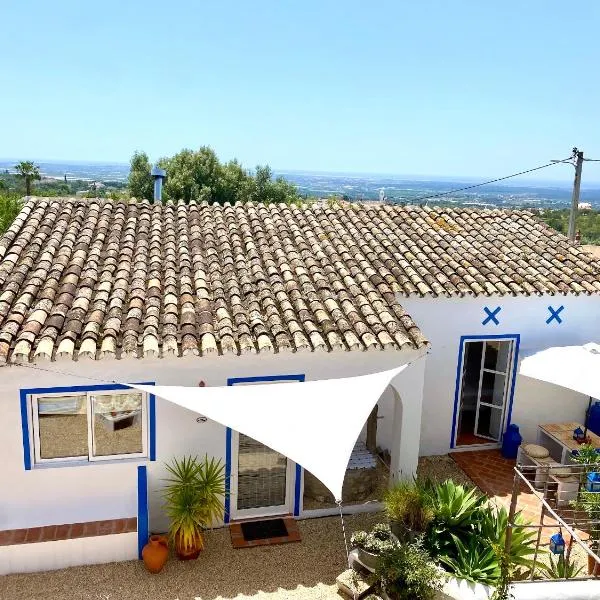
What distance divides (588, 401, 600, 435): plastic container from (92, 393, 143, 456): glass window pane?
1164 centimetres

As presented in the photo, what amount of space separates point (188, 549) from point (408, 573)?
13.3 ft

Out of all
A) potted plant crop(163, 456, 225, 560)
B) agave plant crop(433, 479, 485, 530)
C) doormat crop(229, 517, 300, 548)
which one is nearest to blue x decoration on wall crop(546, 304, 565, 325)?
agave plant crop(433, 479, 485, 530)

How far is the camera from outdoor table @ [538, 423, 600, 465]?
13930mm

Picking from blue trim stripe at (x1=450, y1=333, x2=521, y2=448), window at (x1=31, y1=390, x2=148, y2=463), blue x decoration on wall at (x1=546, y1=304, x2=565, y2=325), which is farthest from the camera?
blue x decoration on wall at (x1=546, y1=304, x2=565, y2=325)

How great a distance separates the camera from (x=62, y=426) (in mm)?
10500

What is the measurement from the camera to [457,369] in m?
14.6

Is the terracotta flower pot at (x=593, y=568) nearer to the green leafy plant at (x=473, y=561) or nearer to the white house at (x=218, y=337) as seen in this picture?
the green leafy plant at (x=473, y=561)

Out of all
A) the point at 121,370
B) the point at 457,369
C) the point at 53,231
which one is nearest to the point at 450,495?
the point at 457,369

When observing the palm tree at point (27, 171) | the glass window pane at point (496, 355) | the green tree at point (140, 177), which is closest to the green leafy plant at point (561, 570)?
the glass window pane at point (496, 355)

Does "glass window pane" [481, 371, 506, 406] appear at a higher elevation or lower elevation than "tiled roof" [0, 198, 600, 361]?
lower

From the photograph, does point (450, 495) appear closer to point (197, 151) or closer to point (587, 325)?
point (587, 325)

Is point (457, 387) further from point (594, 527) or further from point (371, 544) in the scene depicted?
point (371, 544)

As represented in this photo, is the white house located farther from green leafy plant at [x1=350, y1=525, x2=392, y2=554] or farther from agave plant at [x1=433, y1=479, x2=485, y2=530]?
green leafy plant at [x1=350, y1=525, x2=392, y2=554]

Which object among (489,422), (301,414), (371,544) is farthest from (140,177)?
(371,544)
